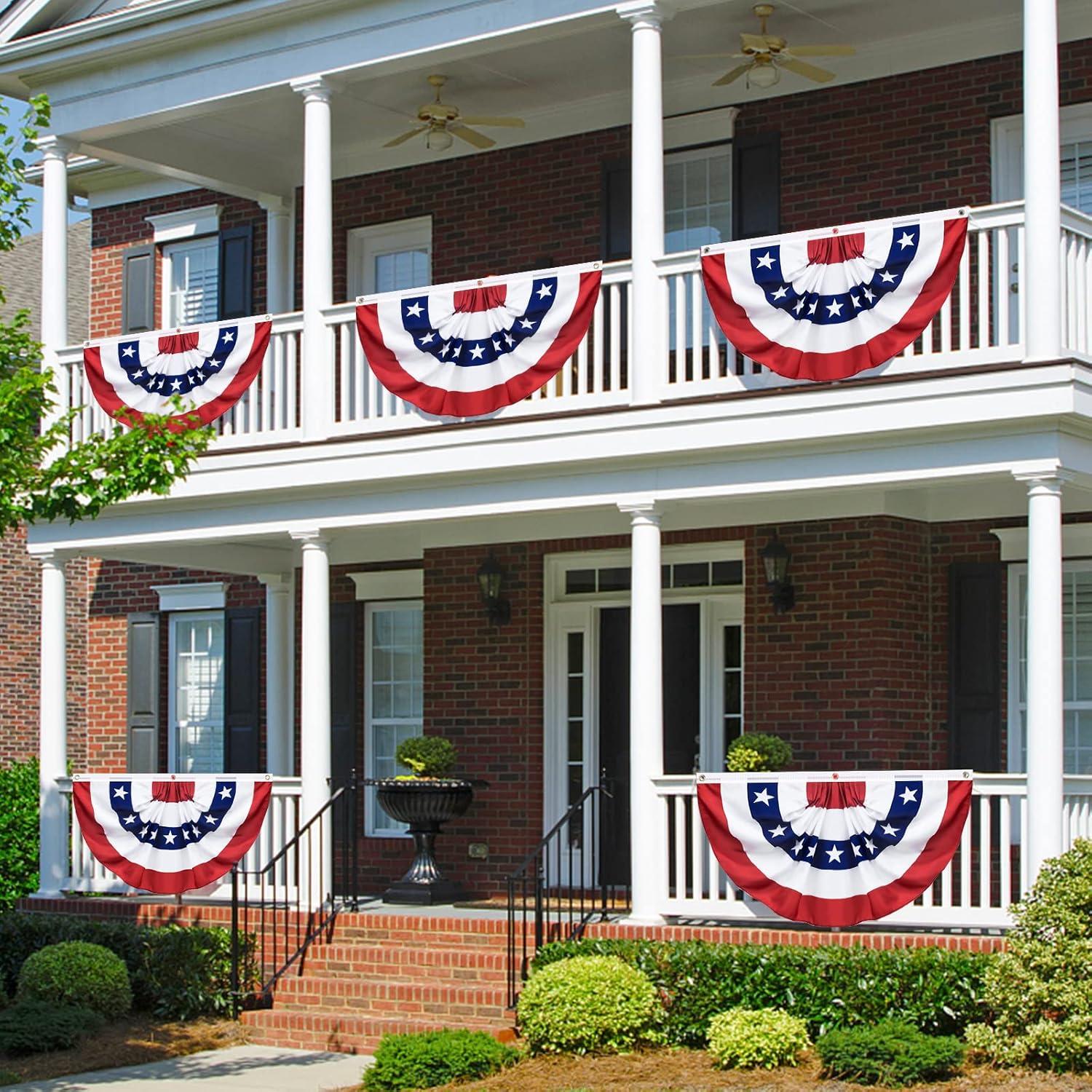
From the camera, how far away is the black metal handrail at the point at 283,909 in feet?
49.3

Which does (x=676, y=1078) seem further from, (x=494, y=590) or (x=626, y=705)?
(x=494, y=590)

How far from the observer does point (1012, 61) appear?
15500 millimetres

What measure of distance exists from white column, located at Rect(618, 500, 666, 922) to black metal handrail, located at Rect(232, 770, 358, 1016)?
259 centimetres

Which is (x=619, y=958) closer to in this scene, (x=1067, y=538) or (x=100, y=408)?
(x=1067, y=538)

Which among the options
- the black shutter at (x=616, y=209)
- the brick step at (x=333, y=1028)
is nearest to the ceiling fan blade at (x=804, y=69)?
the black shutter at (x=616, y=209)

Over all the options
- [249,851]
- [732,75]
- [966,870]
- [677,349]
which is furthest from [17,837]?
[966,870]

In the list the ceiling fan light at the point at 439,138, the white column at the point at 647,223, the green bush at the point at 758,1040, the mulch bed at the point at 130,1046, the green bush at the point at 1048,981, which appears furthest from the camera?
the ceiling fan light at the point at 439,138

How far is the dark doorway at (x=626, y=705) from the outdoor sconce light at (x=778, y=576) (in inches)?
42.9

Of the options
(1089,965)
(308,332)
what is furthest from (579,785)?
(1089,965)

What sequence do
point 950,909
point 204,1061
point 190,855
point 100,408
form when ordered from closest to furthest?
point 950,909, point 204,1061, point 190,855, point 100,408

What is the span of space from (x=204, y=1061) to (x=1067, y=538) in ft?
24.5

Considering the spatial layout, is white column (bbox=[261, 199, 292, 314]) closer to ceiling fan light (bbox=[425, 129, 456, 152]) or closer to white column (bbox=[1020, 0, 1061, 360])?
→ ceiling fan light (bbox=[425, 129, 456, 152])

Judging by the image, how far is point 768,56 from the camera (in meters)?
15.2

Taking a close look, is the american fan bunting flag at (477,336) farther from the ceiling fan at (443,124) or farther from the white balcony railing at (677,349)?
the ceiling fan at (443,124)
